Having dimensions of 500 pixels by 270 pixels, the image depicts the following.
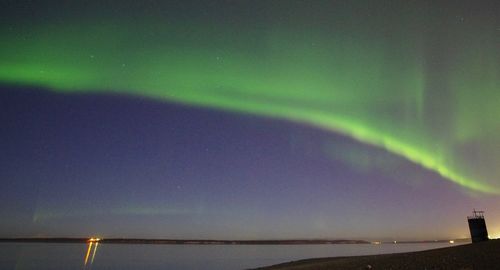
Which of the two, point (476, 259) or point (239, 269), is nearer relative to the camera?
point (476, 259)

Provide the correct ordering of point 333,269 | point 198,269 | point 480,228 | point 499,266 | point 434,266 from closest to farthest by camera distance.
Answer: point 499,266 → point 434,266 → point 333,269 → point 480,228 → point 198,269

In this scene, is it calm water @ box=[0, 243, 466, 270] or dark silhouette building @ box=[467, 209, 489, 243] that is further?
calm water @ box=[0, 243, 466, 270]

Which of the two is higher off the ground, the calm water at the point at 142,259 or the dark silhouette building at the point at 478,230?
the dark silhouette building at the point at 478,230

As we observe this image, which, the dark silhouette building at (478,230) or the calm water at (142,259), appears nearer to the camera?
the dark silhouette building at (478,230)

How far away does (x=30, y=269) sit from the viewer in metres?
53.0

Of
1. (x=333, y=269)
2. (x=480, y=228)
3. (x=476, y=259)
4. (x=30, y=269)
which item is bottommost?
(x=30, y=269)

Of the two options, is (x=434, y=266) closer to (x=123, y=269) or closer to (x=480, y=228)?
(x=480, y=228)

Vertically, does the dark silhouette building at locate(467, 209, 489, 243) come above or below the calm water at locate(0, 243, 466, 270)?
above

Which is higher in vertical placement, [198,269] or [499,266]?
[499,266]

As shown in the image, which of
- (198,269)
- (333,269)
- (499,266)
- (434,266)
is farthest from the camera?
(198,269)

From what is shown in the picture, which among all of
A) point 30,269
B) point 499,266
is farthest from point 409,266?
point 30,269

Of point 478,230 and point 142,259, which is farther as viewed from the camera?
point 142,259

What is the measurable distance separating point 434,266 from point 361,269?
155 inches

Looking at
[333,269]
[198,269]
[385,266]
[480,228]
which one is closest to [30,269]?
[198,269]
